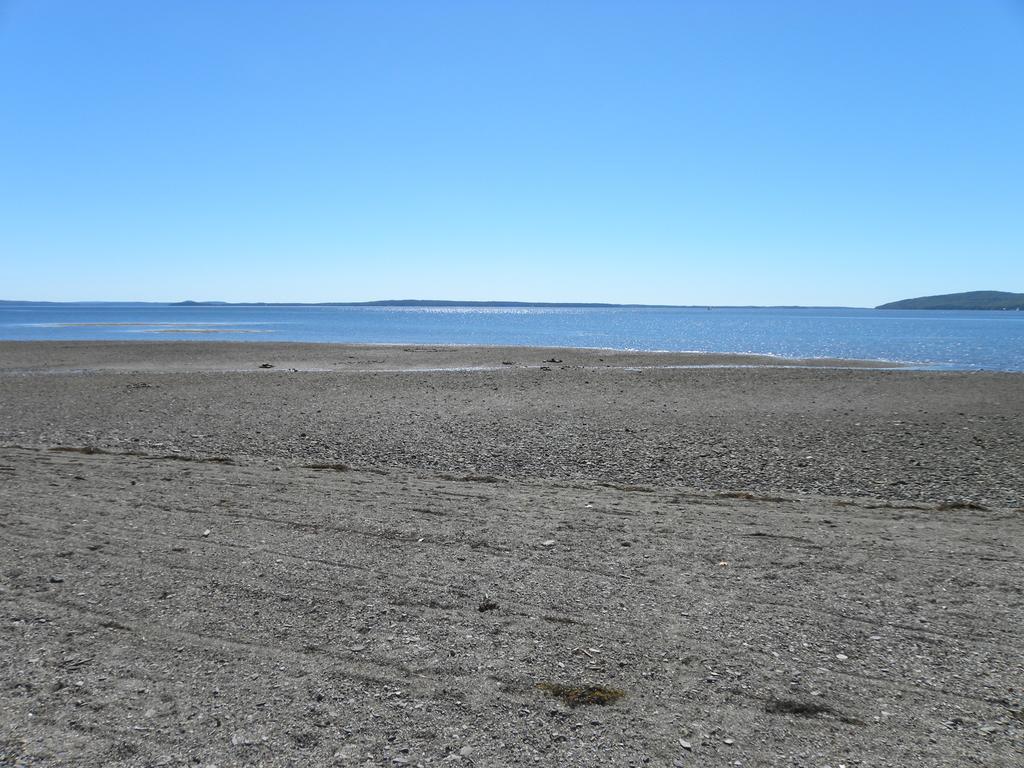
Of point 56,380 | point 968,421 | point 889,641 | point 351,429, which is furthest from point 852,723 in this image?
point 56,380

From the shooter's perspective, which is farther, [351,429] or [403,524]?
[351,429]

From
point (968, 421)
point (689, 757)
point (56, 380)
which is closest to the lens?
point (689, 757)

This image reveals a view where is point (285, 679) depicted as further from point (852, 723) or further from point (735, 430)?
point (735, 430)

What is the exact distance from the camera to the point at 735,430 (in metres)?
14.5

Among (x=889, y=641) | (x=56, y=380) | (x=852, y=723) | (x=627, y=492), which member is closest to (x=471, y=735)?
(x=852, y=723)

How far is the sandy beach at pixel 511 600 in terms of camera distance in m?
3.88

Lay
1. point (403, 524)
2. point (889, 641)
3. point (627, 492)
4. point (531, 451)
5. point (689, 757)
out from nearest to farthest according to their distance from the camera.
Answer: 1. point (689, 757)
2. point (889, 641)
3. point (403, 524)
4. point (627, 492)
5. point (531, 451)

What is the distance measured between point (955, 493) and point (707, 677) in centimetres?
694

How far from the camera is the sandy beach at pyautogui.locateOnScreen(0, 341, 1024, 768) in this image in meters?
3.88

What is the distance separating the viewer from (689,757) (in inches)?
145

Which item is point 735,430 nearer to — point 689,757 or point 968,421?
point 968,421

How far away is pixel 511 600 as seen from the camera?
562 centimetres

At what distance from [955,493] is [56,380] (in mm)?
24988

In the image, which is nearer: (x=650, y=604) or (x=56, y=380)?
(x=650, y=604)
